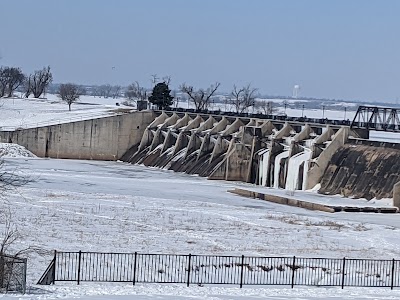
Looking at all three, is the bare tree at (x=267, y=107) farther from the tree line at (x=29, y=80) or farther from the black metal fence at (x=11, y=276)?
the black metal fence at (x=11, y=276)

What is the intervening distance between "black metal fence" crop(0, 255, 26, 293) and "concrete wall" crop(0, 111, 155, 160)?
64.8 meters

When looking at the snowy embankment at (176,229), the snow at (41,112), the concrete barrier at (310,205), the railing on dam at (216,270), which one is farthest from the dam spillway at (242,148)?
the railing on dam at (216,270)

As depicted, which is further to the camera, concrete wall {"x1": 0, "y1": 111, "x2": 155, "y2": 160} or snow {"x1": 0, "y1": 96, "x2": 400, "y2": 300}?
concrete wall {"x1": 0, "y1": 111, "x2": 155, "y2": 160}

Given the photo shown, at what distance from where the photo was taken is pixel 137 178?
71.9 m

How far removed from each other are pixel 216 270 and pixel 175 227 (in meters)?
11.5

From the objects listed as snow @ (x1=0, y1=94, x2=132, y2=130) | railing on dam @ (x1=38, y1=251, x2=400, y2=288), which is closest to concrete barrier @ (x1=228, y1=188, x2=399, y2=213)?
railing on dam @ (x1=38, y1=251, x2=400, y2=288)

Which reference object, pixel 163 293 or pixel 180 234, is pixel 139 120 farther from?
pixel 163 293

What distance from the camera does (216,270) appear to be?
30.5 m

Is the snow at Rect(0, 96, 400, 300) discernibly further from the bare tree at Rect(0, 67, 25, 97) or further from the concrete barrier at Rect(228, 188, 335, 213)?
the bare tree at Rect(0, 67, 25, 97)

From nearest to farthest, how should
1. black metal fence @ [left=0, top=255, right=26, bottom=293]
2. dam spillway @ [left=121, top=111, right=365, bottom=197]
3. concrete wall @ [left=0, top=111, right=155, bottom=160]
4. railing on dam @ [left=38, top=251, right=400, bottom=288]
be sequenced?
black metal fence @ [left=0, top=255, right=26, bottom=293], railing on dam @ [left=38, top=251, right=400, bottom=288], dam spillway @ [left=121, top=111, right=365, bottom=197], concrete wall @ [left=0, top=111, right=155, bottom=160]

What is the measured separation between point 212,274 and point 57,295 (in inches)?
293

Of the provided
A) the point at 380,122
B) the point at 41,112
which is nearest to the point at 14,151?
the point at 41,112

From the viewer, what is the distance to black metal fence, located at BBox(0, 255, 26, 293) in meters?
24.2

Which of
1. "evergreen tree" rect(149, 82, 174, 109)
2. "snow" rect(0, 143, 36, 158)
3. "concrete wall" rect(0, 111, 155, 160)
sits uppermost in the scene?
"evergreen tree" rect(149, 82, 174, 109)
